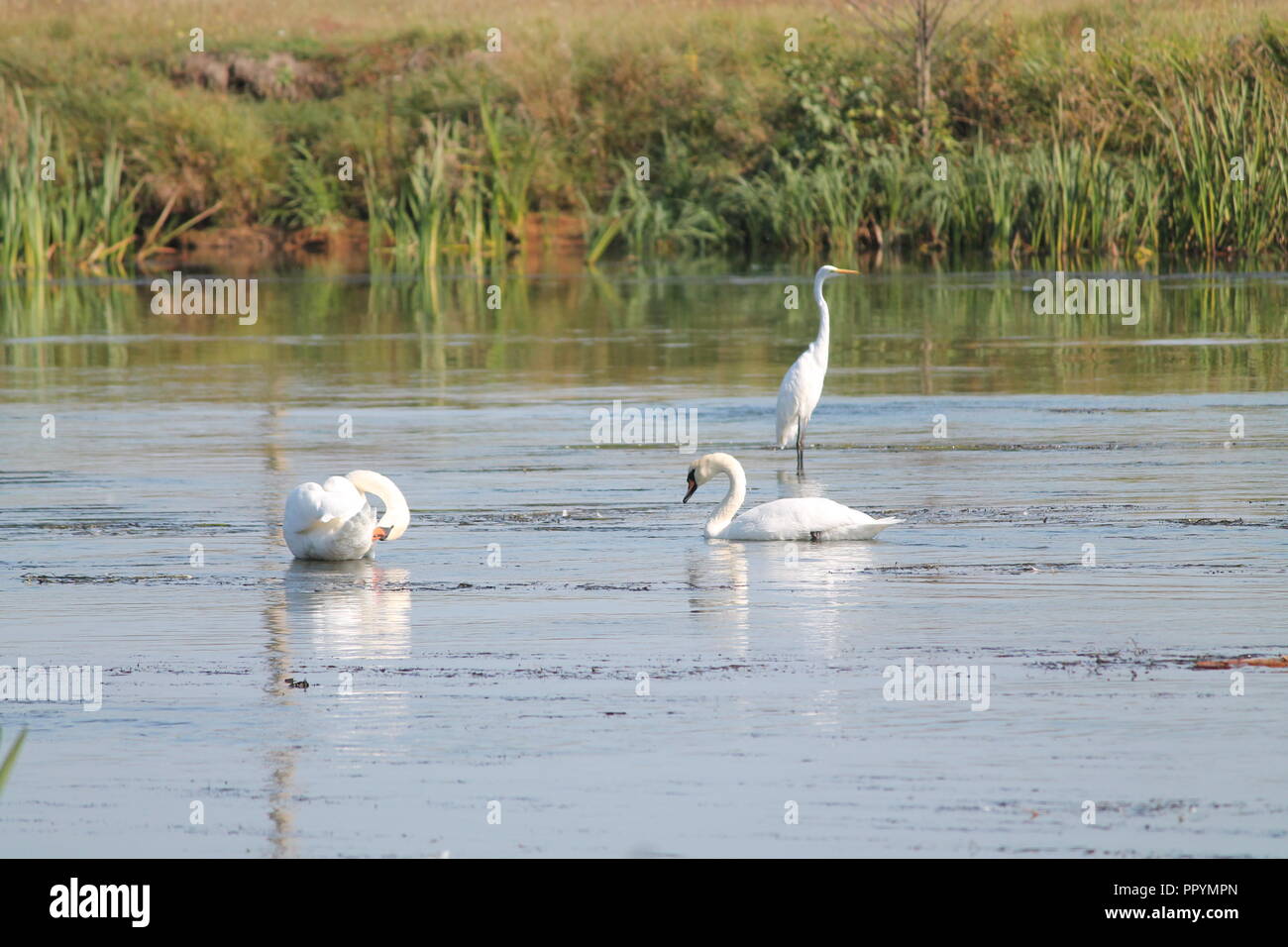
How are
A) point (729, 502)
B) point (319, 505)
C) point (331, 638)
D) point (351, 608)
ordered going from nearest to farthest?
1. point (331, 638)
2. point (351, 608)
3. point (319, 505)
4. point (729, 502)

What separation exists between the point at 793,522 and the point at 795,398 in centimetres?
347

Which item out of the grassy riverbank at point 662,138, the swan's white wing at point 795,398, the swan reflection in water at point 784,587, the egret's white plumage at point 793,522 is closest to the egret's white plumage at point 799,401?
the swan's white wing at point 795,398

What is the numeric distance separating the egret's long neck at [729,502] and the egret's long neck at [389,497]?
1496 mm

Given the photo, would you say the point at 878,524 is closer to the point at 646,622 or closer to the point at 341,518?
the point at 646,622

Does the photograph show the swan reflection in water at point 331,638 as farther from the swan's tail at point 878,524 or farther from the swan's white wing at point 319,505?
the swan's tail at point 878,524

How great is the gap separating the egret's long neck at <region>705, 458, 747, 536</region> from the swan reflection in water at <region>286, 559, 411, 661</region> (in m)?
1.60

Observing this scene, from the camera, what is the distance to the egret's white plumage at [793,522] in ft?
34.6

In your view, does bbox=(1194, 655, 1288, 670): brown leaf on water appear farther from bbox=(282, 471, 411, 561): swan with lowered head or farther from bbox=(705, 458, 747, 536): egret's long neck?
bbox=(282, 471, 411, 561): swan with lowered head

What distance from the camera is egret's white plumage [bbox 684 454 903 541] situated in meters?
10.5

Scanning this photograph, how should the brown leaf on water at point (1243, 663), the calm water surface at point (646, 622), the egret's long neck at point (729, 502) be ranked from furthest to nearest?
the egret's long neck at point (729, 502)
the brown leaf on water at point (1243, 663)
the calm water surface at point (646, 622)

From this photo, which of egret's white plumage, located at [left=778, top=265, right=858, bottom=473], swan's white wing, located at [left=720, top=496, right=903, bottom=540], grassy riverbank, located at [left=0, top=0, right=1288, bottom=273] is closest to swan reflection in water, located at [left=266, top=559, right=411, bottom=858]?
swan's white wing, located at [left=720, top=496, right=903, bottom=540]

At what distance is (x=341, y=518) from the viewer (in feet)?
33.3

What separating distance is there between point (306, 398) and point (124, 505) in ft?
19.0

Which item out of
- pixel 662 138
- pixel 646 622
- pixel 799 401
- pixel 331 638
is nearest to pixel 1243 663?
pixel 646 622
